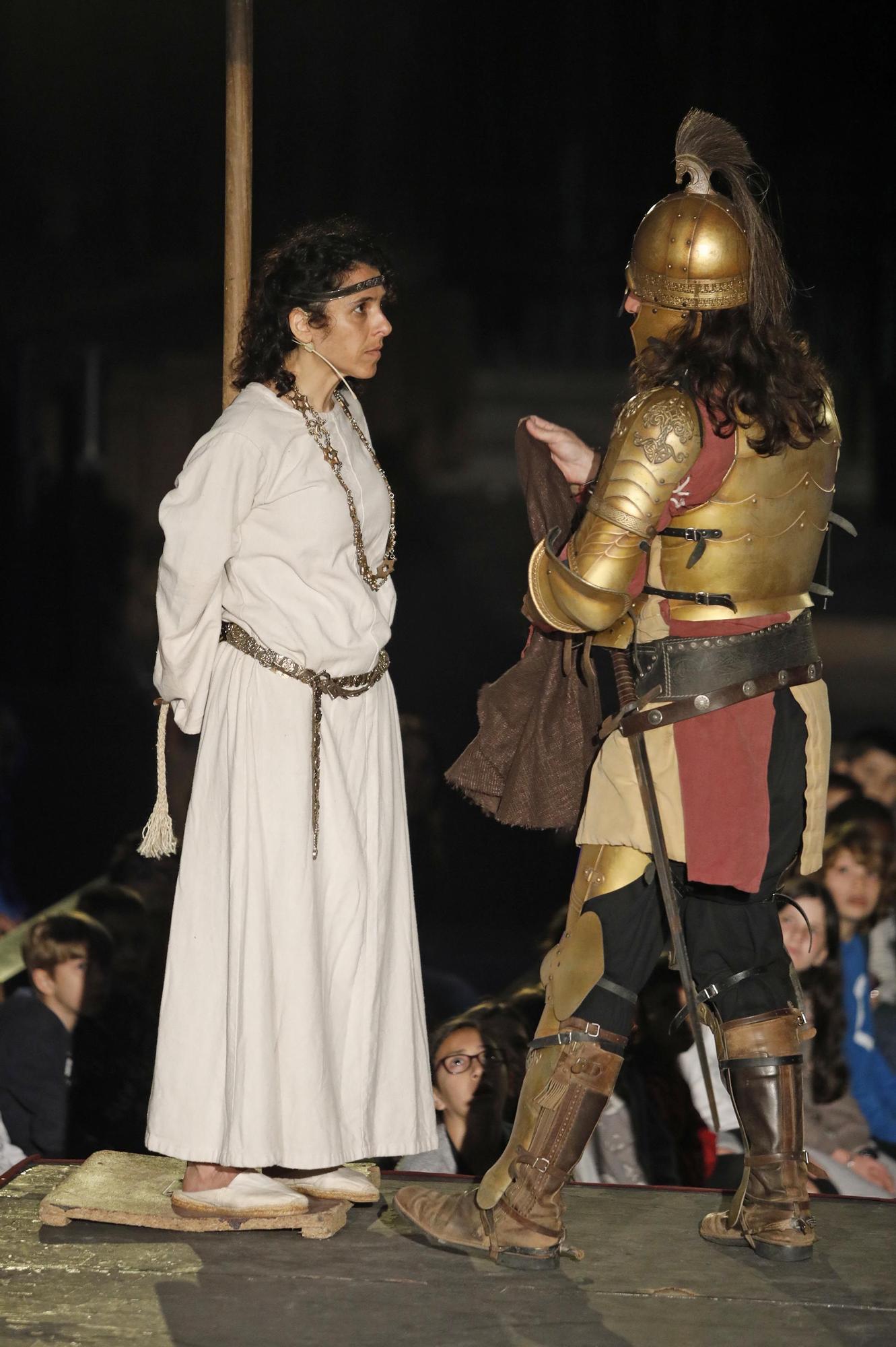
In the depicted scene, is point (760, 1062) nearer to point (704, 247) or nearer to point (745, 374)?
point (745, 374)

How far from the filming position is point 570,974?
2.82m

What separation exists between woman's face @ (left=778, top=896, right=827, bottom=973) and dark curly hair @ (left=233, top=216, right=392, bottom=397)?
215cm

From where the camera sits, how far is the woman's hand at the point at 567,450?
9.74 ft

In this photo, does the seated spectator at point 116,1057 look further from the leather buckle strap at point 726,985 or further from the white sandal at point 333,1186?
the leather buckle strap at point 726,985

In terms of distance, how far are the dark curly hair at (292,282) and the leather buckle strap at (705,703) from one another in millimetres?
830

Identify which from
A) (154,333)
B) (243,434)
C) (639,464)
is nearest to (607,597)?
(639,464)

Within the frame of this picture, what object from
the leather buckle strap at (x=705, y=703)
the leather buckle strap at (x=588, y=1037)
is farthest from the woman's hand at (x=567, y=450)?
the leather buckle strap at (x=588, y=1037)

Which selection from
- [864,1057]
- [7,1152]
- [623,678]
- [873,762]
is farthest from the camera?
[873,762]

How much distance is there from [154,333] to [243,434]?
3.06m

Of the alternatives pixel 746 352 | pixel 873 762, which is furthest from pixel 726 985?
pixel 873 762

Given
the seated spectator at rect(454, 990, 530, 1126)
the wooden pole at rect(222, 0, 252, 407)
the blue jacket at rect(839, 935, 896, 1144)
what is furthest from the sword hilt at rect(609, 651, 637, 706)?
the blue jacket at rect(839, 935, 896, 1144)

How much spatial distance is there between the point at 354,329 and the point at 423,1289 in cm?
157

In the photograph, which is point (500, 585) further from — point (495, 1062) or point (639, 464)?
point (639, 464)

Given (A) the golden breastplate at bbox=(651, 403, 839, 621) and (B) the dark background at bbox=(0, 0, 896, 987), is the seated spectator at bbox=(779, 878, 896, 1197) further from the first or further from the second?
(A) the golden breastplate at bbox=(651, 403, 839, 621)
